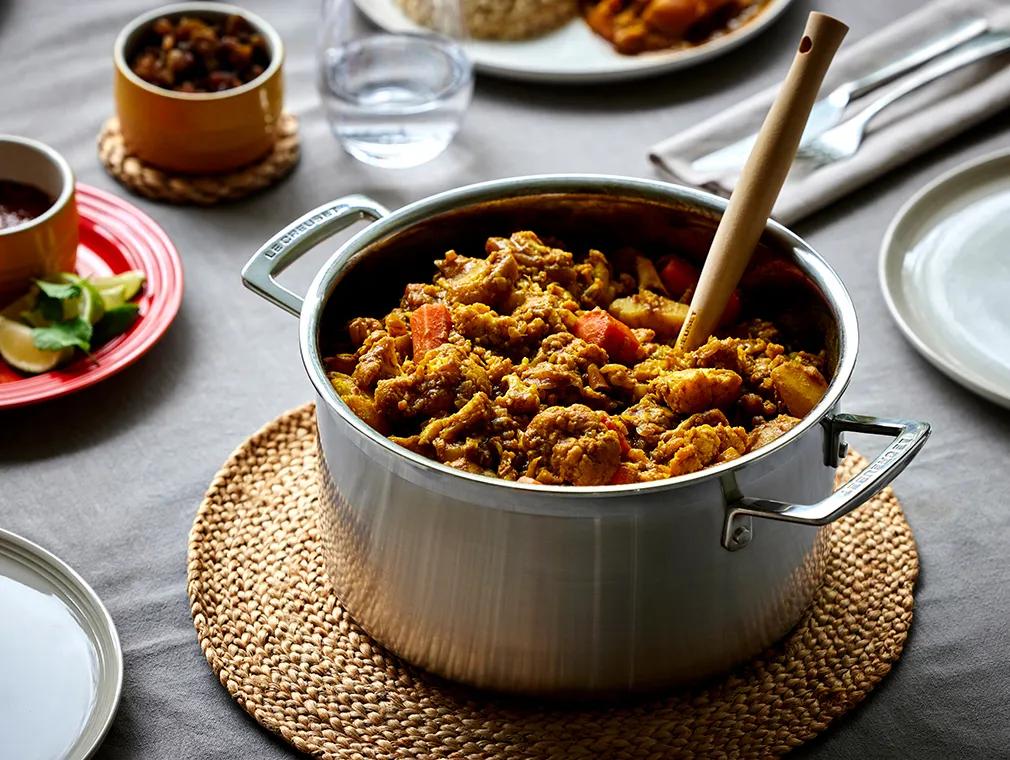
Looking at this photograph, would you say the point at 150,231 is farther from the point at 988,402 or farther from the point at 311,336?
the point at 988,402

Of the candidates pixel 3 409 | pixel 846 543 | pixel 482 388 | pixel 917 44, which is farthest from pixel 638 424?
pixel 917 44

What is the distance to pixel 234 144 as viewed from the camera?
7.22 feet

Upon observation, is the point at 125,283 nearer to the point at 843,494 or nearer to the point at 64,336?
the point at 64,336

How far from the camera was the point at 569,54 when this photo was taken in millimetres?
2455

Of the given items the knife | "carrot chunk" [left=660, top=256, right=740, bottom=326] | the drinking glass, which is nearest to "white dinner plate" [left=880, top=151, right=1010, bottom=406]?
the knife

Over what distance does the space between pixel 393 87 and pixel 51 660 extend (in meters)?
1.27

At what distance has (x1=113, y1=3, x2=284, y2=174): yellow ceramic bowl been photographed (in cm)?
214

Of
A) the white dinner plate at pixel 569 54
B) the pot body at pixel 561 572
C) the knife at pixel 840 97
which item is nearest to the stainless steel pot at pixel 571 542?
the pot body at pixel 561 572

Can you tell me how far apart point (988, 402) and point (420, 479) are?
0.99 metres

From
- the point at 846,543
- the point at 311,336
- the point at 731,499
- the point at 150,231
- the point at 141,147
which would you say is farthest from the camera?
the point at 141,147

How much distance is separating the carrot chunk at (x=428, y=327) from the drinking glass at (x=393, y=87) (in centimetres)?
84

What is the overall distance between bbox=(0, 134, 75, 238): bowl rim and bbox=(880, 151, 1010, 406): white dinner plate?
1.22 metres

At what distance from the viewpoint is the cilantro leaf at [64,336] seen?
1791 mm

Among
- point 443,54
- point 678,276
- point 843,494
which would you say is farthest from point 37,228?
point 843,494
